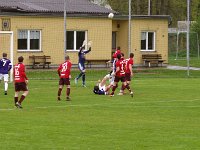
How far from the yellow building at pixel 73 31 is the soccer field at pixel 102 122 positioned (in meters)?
21.6

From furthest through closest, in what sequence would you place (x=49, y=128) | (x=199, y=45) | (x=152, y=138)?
(x=199, y=45) → (x=49, y=128) → (x=152, y=138)

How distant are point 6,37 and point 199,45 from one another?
3171 cm

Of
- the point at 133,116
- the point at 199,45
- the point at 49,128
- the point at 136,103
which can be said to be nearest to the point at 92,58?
the point at 199,45

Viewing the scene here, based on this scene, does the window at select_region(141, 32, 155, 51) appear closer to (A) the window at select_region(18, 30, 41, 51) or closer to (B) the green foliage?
(A) the window at select_region(18, 30, 41, 51)

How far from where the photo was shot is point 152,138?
17203mm

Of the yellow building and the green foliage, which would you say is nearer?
the yellow building

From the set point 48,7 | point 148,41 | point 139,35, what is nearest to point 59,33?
point 48,7

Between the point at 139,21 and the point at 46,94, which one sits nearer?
the point at 46,94

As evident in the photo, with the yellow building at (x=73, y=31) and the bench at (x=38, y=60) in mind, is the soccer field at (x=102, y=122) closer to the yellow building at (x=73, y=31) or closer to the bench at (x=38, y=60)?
the bench at (x=38, y=60)

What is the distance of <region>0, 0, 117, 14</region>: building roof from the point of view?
56094 mm

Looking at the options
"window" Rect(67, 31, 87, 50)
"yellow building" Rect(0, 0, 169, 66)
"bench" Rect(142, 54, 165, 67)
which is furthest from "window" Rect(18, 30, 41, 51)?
"bench" Rect(142, 54, 165, 67)

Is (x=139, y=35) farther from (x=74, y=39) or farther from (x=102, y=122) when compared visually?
(x=102, y=122)

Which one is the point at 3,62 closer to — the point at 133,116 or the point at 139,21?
the point at 133,116

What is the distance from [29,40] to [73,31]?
381cm
